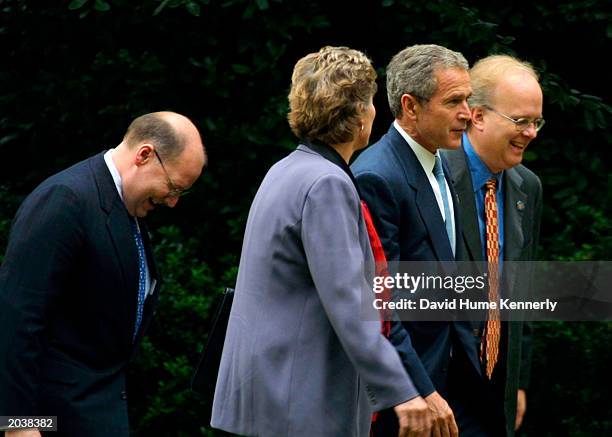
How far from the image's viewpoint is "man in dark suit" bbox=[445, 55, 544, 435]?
5.35 m

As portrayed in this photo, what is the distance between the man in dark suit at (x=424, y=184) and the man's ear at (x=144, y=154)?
29.7 inches

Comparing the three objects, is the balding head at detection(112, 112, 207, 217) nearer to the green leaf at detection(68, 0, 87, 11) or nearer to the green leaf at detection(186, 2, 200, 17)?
the green leaf at detection(186, 2, 200, 17)

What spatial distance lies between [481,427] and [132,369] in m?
2.68

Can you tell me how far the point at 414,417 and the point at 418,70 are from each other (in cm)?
138

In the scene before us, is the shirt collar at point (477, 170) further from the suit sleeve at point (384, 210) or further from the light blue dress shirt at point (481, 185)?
the suit sleeve at point (384, 210)

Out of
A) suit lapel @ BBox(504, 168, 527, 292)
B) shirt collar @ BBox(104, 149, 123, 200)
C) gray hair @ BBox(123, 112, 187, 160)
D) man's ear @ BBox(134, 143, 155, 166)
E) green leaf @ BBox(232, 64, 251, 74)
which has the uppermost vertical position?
gray hair @ BBox(123, 112, 187, 160)

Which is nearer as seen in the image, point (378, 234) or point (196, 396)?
point (378, 234)

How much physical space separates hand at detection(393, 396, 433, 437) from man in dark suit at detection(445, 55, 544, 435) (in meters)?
1.19

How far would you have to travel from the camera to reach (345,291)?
4.05 metres

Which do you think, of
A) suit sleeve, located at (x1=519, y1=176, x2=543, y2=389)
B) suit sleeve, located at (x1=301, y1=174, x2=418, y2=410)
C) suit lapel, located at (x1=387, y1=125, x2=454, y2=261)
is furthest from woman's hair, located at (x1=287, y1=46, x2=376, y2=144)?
suit sleeve, located at (x1=519, y1=176, x2=543, y2=389)

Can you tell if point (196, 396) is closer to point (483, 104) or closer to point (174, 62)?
point (174, 62)

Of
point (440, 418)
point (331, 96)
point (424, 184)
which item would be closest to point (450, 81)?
point (424, 184)

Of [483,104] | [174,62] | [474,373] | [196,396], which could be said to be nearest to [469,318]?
[474,373]

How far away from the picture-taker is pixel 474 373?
4.88m
